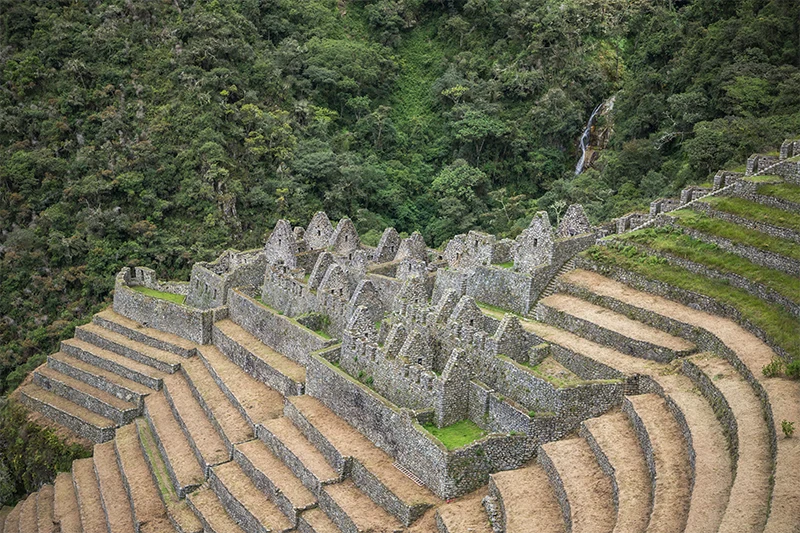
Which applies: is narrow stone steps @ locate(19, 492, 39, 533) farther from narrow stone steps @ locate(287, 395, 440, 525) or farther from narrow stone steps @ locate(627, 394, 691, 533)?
narrow stone steps @ locate(627, 394, 691, 533)

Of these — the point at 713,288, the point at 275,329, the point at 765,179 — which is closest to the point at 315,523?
the point at 275,329

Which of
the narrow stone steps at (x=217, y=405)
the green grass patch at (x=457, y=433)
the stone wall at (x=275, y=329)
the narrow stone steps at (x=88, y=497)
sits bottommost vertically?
the narrow stone steps at (x=88, y=497)

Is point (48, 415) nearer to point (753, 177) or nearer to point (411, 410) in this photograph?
point (411, 410)

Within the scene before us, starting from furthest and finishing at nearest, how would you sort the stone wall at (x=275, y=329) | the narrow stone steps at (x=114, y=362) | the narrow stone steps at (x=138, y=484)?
the narrow stone steps at (x=114, y=362) → the stone wall at (x=275, y=329) → the narrow stone steps at (x=138, y=484)

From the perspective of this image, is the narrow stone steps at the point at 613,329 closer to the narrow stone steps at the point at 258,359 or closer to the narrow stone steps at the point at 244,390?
the narrow stone steps at the point at 258,359

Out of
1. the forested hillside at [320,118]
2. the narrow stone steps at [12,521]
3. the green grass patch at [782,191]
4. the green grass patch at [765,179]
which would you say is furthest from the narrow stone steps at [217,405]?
the green grass patch at [765,179]

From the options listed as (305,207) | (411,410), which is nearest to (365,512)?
(411,410)

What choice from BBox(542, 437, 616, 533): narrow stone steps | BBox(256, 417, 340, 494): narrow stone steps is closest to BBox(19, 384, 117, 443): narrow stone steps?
BBox(256, 417, 340, 494): narrow stone steps
